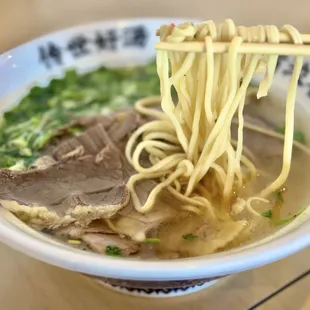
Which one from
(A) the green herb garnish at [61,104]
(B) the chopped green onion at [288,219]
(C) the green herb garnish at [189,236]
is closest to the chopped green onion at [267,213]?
(B) the chopped green onion at [288,219]

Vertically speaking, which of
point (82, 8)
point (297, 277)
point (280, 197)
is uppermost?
point (82, 8)

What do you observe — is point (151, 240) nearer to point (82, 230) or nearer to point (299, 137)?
Result: point (82, 230)

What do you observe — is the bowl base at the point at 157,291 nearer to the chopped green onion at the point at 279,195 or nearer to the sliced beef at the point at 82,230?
the sliced beef at the point at 82,230

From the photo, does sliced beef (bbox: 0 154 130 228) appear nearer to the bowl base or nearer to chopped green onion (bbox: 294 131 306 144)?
the bowl base

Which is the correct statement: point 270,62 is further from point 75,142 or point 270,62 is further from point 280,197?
point 75,142

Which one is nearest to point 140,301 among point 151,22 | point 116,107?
point 116,107

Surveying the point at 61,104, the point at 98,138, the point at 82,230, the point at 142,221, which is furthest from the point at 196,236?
the point at 61,104

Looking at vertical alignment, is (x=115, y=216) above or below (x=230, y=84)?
below
